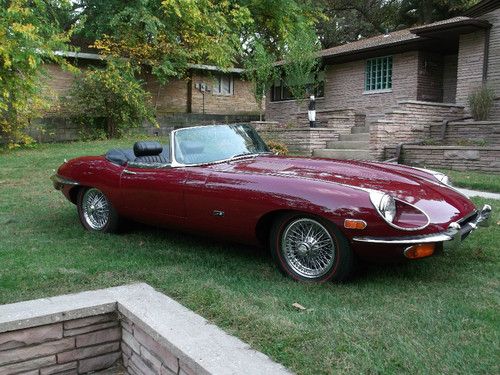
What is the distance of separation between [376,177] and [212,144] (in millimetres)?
1708

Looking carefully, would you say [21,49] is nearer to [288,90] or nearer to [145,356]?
[145,356]

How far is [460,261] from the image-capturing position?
4598 millimetres

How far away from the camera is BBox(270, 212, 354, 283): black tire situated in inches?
154

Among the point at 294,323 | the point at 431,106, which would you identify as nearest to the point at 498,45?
the point at 431,106

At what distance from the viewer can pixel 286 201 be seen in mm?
4047

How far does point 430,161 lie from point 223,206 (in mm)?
8924

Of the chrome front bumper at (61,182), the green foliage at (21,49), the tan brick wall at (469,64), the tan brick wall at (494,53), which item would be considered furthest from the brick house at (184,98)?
the chrome front bumper at (61,182)

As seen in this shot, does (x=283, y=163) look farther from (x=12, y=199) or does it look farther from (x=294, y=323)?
(x=12, y=199)

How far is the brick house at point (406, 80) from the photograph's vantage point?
553 inches

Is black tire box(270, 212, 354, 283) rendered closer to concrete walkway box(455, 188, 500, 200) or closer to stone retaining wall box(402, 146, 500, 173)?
concrete walkway box(455, 188, 500, 200)

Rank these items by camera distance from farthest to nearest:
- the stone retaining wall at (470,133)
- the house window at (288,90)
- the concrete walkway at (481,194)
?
the house window at (288,90) → the stone retaining wall at (470,133) → the concrete walkway at (481,194)

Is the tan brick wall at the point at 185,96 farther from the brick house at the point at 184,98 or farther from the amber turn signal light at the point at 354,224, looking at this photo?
the amber turn signal light at the point at 354,224

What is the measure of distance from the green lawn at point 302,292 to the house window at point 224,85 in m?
21.4

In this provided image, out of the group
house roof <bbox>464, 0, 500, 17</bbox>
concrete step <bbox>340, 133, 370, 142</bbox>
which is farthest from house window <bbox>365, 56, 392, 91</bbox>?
concrete step <bbox>340, 133, 370, 142</bbox>
